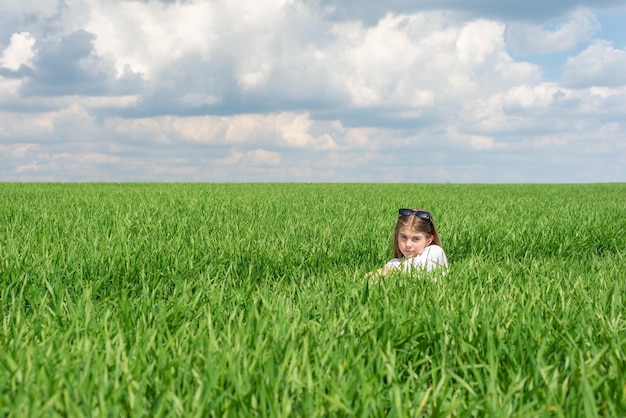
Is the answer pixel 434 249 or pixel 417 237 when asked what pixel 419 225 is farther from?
pixel 434 249

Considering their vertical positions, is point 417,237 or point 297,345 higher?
point 417,237

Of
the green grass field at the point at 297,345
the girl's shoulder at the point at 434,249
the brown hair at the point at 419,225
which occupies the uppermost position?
the brown hair at the point at 419,225

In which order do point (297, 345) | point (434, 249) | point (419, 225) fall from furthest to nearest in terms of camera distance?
point (419, 225) < point (434, 249) < point (297, 345)

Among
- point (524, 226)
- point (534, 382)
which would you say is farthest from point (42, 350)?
point (524, 226)

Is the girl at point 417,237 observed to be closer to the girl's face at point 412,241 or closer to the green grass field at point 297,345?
the girl's face at point 412,241

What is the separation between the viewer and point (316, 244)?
6.43 m

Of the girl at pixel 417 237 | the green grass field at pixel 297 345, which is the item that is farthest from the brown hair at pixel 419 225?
the green grass field at pixel 297 345

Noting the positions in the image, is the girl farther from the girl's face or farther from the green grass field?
the green grass field

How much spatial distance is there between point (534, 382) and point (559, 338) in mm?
600

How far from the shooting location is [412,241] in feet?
18.9

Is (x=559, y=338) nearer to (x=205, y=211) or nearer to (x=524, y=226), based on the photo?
(x=524, y=226)

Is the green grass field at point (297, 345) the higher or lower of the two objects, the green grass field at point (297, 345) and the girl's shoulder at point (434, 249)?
the lower

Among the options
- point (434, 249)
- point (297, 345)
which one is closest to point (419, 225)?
point (434, 249)

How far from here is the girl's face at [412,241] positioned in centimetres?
575
